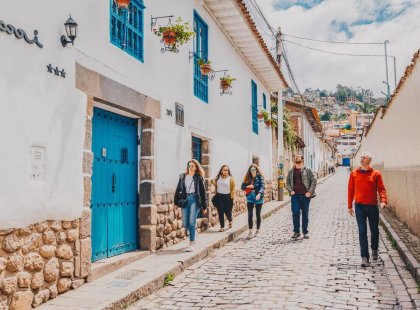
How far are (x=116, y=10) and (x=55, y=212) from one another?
3178 mm

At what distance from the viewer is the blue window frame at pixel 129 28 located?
6.50m

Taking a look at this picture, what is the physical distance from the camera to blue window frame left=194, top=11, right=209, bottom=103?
10.1 metres

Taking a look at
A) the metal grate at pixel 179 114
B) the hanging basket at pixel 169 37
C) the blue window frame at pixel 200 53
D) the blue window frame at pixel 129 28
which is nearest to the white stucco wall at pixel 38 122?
the blue window frame at pixel 129 28

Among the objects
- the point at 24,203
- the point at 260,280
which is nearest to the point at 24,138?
the point at 24,203

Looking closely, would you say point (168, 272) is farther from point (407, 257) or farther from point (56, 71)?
point (407, 257)

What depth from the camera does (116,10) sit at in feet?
21.6

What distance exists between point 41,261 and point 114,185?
2242 mm

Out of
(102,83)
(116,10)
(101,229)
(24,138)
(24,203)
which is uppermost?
(116,10)

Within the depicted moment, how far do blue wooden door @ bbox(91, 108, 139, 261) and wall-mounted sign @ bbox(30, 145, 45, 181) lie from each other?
4.84 ft

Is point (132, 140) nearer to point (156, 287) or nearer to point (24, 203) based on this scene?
point (156, 287)

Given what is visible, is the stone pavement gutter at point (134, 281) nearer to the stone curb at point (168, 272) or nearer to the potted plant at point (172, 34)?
the stone curb at point (168, 272)

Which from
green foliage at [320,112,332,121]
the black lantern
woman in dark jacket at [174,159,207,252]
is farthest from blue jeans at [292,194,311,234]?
green foliage at [320,112,332,121]

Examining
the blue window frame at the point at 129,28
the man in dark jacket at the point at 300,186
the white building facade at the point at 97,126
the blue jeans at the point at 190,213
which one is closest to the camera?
the white building facade at the point at 97,126

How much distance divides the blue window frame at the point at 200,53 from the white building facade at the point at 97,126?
0.09 ft
